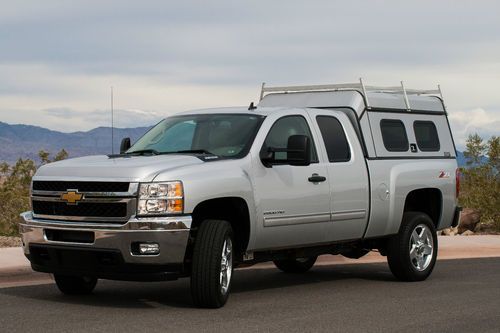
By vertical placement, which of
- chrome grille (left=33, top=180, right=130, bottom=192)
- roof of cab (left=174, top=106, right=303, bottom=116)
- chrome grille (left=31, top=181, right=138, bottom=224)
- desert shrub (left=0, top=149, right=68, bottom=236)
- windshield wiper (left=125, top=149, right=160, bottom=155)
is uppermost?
roof of cab (left=174, top=106, right=303, bottom=116)

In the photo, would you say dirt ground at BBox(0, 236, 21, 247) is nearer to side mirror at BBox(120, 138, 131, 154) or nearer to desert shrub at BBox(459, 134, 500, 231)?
side mirror at BBox(120, 138, 131, 154)

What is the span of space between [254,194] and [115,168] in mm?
1529

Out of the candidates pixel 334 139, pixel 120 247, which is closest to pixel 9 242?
pixel 334 139

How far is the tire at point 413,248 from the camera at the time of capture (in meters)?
12.5

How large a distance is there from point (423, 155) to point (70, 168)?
551cm

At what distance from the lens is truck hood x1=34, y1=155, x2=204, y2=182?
919 centimetres

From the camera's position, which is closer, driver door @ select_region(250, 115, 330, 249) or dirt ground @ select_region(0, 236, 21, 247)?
driver door @ select_region(250, 115, 330, 249)

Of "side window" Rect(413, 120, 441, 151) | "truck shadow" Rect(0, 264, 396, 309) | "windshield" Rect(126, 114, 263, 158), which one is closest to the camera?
"truck shadow" Rect(0, 264, 396, 309)

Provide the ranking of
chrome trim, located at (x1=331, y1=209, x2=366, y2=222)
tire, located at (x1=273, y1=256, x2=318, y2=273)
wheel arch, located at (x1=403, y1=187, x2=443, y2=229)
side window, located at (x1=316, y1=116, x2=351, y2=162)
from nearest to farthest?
chrome trim, located at (x1=331, y1=209, x2=366, y2=222), side window, located at (x1=316, y1=116, x2=351, y2=162), wheel arch, located at (x1=403, y1=187, x2=443, y2=229), tire, located at (x1=273, y1=256, x2=318, y2=273)

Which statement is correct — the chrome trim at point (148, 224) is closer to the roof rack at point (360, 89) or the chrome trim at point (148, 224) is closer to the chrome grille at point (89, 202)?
the chrome grille at point (89, 202)

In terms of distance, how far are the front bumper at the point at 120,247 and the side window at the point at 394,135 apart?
166 inches

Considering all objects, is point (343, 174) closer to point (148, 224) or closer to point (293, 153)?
point (293, 153)

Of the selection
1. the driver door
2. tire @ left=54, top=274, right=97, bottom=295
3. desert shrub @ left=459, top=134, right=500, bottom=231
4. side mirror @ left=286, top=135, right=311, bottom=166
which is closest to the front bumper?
tire @ left=54, top=274, right=97, bottom=295

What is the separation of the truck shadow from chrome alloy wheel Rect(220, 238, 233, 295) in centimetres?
44
